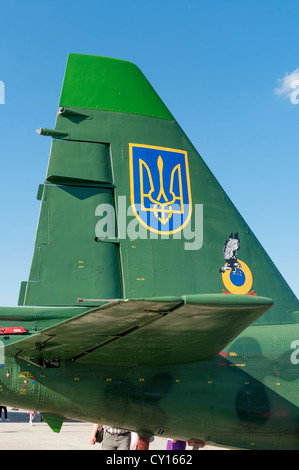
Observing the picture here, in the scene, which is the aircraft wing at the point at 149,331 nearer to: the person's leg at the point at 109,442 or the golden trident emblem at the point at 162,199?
the golden trident emblem at the point at 162,199

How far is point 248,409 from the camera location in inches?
281

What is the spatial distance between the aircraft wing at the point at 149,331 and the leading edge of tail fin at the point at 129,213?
0.92m

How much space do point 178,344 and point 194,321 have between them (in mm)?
954

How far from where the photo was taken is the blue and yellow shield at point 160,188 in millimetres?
7457

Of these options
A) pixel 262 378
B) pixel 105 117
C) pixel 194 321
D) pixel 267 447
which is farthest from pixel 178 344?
pixel 105 117

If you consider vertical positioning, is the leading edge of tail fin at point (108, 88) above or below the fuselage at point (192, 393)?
above

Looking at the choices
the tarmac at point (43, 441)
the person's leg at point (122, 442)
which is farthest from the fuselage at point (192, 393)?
the tarmac at point (43, 441)

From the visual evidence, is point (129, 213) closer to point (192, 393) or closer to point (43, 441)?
point (192, 393)

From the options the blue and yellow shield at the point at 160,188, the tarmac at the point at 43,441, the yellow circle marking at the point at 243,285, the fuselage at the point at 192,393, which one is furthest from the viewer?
the tarmac at the point at 43,441

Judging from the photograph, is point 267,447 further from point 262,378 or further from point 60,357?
point 60,357

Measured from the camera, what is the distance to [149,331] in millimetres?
5551

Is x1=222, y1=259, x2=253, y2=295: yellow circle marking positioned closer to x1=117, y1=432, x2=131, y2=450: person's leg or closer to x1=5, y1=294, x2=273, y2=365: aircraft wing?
x1=5, y1=294, x2=273, y2=365: aircraft wing

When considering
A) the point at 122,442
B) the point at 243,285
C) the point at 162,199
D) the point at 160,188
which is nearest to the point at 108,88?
the point at 160,188

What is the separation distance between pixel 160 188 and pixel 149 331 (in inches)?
105
